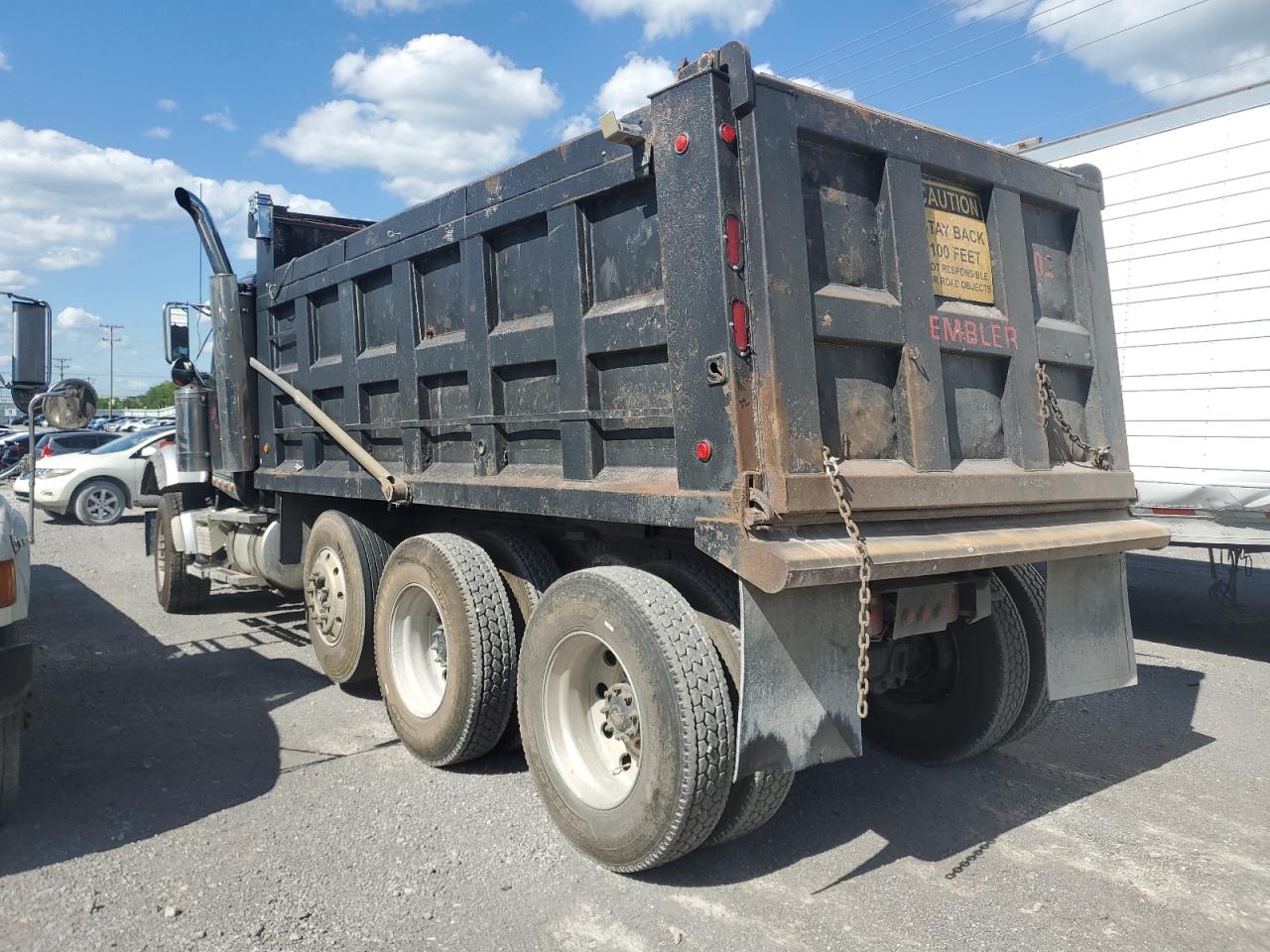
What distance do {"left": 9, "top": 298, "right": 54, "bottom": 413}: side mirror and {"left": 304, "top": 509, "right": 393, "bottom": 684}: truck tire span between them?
174 cm

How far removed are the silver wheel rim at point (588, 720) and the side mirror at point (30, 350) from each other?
3.17 m

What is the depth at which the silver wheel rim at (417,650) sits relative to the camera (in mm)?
4816

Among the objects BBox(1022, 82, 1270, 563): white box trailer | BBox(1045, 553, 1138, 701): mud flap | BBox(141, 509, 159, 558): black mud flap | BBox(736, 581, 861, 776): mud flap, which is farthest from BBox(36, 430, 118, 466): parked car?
BBox(1045, 553, 1138, 701): mud flap

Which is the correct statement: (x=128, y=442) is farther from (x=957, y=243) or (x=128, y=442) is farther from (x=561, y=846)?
(x=957, y=243)

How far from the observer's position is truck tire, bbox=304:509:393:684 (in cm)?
551

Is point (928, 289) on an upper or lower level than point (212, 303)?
lower

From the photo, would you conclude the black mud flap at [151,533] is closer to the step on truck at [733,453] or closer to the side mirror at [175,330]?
the side mirror at [175,330]

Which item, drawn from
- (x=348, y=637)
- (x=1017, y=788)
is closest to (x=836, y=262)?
(x=1017, y=788)

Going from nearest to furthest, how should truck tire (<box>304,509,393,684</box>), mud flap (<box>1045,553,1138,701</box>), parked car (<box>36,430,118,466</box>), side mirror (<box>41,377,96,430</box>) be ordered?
1. mud flap (<box>1045,553,1138,701</box>)
2. side mirror (<box>41,377,96,430</box>)
3. truck tire (<box>304,509,393,684</box>)
4. parked car (<box>36,430,118,466</box>)

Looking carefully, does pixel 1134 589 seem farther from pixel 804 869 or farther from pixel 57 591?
pixel 57 591

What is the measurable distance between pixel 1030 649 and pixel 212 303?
242 inches

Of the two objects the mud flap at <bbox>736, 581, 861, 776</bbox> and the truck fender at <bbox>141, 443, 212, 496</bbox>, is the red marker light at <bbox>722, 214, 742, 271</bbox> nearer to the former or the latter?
the mud flap at <bbox>736, 581, 861, 776</bbox>

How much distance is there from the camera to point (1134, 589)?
964 cm

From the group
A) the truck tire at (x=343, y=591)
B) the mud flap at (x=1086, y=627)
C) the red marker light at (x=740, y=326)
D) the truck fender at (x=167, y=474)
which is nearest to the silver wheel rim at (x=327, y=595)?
the truck tire at (x=343, y=591)
